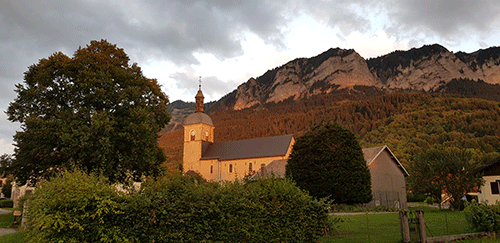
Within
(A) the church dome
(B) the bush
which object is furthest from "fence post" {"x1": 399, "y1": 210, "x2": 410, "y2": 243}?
(A) the church dome

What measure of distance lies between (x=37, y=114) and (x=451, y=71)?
161m

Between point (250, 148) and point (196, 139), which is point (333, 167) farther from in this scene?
point (196, 139)

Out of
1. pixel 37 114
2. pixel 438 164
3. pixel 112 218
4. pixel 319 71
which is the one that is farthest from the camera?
pixel 319 71

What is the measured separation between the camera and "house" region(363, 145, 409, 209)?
122ft

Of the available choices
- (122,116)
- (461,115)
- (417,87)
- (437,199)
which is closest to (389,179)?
(437,199)

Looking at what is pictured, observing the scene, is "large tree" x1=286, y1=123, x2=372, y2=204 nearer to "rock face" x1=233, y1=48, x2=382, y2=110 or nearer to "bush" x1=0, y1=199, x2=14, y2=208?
"bush" x1=0, y1=199, x2=14, y2=208

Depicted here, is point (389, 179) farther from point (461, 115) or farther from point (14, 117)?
point (461, 115)

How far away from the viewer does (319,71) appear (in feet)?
542

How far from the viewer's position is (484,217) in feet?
45.5

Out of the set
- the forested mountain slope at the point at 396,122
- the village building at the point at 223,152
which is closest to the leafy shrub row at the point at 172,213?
the village building at the point at 223,152

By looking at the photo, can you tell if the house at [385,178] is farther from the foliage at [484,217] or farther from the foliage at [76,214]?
the foliage at [76,214]

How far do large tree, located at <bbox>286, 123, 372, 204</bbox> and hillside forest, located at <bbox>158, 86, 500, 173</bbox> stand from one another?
1410 inches

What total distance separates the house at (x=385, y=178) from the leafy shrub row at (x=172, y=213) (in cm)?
2833

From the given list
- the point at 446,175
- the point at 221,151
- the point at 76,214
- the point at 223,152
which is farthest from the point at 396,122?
the point at 76,214
